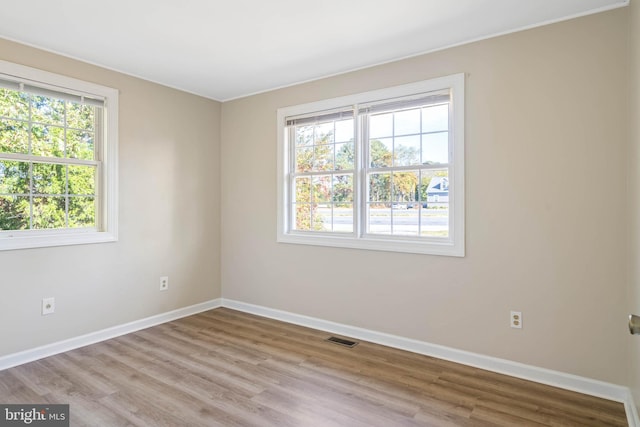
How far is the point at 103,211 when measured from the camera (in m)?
3.43

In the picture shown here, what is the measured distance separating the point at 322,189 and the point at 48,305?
2.60m

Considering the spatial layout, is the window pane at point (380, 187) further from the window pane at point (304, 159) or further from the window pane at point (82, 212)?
the window pane at point (82, 212)

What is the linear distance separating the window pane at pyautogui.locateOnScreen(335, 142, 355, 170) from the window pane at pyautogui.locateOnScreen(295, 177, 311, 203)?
42 centimetres

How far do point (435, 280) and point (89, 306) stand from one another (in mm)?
3051

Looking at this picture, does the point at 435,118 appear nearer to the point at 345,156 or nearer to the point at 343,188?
the point at 345,156

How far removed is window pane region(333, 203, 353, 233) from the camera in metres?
3.58

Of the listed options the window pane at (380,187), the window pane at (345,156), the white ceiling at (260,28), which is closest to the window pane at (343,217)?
the window pane at (380,187)

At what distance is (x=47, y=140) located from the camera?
10.1 feet

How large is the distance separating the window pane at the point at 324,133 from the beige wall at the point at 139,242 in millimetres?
1388

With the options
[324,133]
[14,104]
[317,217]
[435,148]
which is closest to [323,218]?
[317,217]

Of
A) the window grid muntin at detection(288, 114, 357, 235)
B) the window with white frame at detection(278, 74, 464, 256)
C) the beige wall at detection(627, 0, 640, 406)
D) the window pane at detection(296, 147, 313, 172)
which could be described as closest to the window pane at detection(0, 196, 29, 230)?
the window with white frame at detection(278, 74, 464, 256)

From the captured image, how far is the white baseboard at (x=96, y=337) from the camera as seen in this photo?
112 inches

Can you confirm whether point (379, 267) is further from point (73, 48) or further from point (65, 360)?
point (73, 48)

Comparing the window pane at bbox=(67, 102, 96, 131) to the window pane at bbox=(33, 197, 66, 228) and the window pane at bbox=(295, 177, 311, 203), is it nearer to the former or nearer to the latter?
the window pane at bbox=(33, 197, 66, 228)
